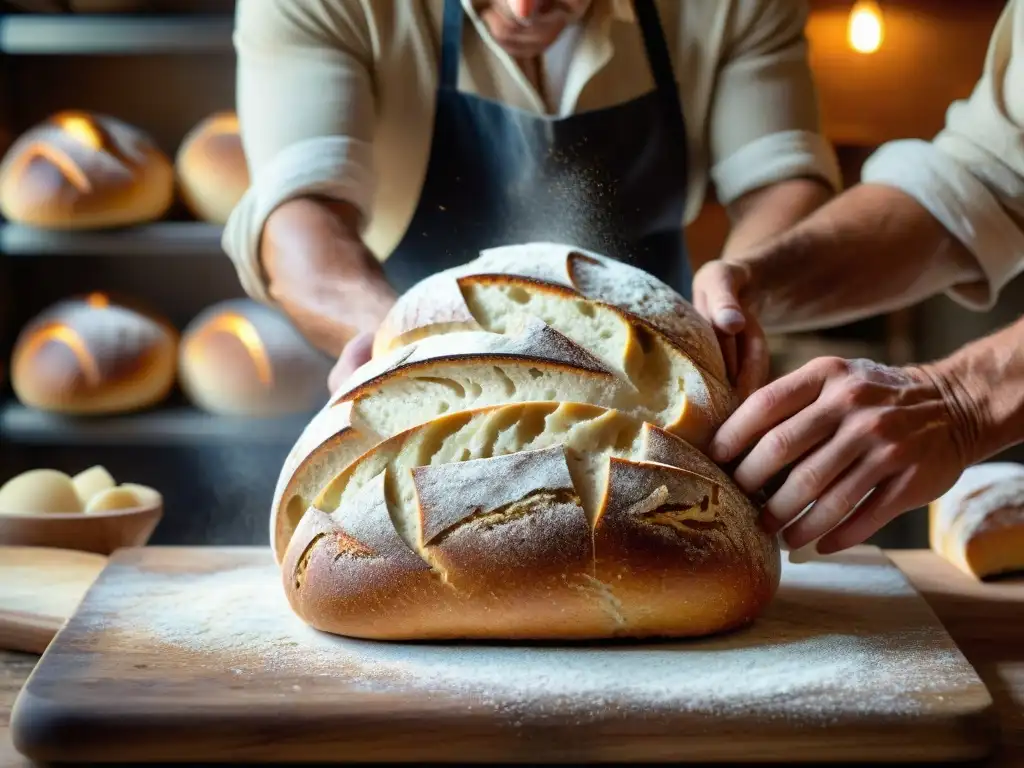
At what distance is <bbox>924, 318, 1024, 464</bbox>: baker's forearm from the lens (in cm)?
100

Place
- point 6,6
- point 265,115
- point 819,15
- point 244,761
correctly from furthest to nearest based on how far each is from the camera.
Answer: point 6,6
point 819,15
point 265,115
point 244,761

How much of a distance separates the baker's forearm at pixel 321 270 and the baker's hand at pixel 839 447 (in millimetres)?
547

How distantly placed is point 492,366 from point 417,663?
239 mm

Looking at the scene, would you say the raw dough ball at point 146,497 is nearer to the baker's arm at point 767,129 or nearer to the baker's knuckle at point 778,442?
the baker's knuckle at point 778,442

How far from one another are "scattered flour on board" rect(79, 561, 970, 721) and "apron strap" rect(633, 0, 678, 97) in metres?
0.84

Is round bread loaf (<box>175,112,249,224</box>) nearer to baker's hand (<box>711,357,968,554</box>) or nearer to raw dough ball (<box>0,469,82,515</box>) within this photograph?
raw dough ball (<box>0,469,82,515</box>)

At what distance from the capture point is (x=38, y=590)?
103cm

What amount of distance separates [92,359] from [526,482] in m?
1.53

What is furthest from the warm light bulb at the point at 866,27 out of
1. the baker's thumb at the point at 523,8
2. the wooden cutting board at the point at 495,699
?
the wooden cutting board at the point at 495,699

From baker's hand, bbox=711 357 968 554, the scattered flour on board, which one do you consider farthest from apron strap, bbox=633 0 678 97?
the scattered flour on board

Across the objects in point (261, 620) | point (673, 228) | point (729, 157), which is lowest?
point (261, 620)

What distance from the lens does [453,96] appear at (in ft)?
4.97

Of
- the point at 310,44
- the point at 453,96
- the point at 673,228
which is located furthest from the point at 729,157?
the point at 310,44

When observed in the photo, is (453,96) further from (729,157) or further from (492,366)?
(492,366)
